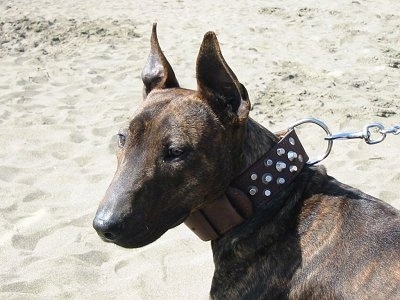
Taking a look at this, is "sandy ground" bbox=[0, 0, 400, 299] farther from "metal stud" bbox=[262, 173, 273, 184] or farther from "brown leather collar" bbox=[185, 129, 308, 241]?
"metal stud" bbox=[262, 173, 273, 184]

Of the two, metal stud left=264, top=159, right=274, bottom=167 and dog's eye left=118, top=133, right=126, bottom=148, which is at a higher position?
dog's eye left=118, top=133, right=126, bottom=148

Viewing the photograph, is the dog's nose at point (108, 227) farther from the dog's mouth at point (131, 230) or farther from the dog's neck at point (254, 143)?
the dog's neck at point (254, 143)

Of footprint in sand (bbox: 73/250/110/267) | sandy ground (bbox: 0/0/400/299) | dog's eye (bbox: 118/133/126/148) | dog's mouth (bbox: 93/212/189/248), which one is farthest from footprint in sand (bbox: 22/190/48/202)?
dog's mouth (bbox: 93/212/189/248)

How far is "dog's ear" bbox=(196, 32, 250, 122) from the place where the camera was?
2.86 meters

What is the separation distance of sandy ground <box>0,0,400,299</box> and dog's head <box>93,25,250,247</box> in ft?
5.23

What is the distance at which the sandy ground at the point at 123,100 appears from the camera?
15.0 feet

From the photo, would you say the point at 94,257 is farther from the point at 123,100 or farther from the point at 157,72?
the point at 123,100

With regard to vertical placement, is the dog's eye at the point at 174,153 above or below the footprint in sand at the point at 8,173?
above

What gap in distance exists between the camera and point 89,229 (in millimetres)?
5016

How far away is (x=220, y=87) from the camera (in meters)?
2.96

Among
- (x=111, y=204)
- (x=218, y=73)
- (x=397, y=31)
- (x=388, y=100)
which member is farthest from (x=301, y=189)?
(x=397, y=31)

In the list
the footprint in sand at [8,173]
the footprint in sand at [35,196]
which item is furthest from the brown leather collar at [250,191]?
the footprint in sand at [8,173]

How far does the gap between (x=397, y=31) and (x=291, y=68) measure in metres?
2.13

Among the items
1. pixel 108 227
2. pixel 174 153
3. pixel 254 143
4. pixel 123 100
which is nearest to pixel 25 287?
pixel 108 227
